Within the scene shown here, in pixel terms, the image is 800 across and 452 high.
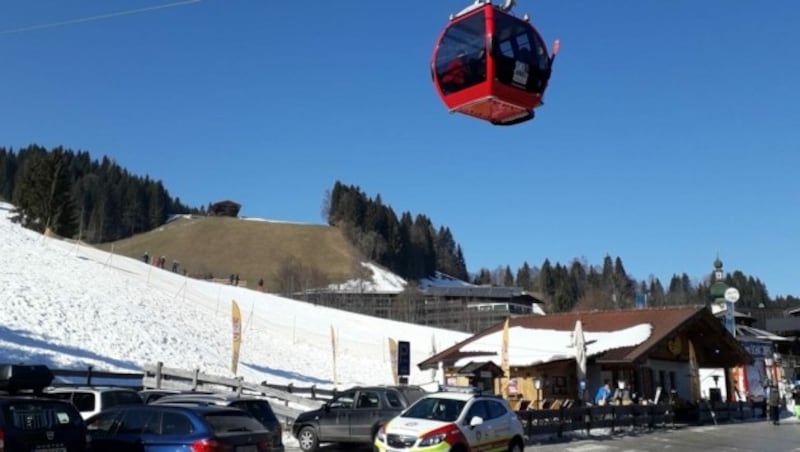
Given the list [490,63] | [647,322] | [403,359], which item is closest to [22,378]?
[490,63]

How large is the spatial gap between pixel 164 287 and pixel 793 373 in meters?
53.4

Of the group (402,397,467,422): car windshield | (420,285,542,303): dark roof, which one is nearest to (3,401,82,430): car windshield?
(402,397,467,422): car windshield

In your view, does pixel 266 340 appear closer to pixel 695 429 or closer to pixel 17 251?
pixel 17 251

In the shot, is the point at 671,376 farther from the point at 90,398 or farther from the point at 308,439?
the point at 90,398

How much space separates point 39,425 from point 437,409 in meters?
7.97

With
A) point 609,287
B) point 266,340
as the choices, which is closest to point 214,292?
point 266,340

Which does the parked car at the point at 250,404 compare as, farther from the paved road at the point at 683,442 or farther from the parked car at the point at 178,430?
the paved road at the point at 683,442

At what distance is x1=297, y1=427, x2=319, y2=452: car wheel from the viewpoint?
1969cm

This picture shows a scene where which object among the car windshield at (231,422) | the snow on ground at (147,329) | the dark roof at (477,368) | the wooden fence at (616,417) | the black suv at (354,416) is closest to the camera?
the car windshield at (231,422)

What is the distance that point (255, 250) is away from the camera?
152 meters

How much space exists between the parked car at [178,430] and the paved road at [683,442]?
8.24 metres

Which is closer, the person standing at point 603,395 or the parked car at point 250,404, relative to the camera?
the parked car at point 250,404

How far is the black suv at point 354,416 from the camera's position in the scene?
18.8 m

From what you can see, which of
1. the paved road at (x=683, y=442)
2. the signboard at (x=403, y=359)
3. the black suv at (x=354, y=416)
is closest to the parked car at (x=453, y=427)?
the black suv at (x=354, y=416)
